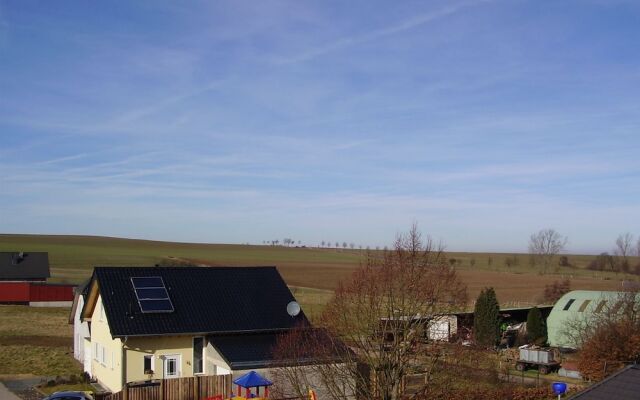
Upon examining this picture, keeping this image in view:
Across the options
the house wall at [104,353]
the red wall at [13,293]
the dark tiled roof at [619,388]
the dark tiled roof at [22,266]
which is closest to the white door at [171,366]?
the house wall at [104,353]

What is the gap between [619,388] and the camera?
1300 centimetres

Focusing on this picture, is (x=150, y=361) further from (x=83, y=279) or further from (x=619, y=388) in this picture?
(x=83, y=279)

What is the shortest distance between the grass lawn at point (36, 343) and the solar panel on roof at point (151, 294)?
25.5 feet

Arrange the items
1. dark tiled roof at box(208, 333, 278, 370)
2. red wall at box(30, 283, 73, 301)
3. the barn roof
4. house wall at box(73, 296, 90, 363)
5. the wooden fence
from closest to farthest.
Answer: the wooden fence, dark tiled roof at box(208, 333, 278, 370), house wall at box(73, 296, 90, 363), the barn roof, red wall at box(30, 283, 73, 301)

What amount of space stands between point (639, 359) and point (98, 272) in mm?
23463

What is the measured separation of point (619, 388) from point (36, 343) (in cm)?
3702

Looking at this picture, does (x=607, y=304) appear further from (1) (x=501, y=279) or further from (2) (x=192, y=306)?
(1) (x=501, y=279)

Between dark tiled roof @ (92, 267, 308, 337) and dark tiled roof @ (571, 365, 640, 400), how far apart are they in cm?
1607

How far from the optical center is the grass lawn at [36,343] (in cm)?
3309

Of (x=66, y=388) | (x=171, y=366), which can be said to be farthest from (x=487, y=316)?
(x=66, y=388)

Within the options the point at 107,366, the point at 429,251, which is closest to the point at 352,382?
the point at 429,251

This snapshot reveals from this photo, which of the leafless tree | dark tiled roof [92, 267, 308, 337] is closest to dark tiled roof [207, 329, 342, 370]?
dark tiled roof [92, 267, 308, 337]

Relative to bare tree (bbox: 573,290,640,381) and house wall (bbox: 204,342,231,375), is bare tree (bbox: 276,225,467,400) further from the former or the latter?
bare tree (bbox: 573,290,640,381)

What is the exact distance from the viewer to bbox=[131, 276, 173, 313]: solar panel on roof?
1042 inches
